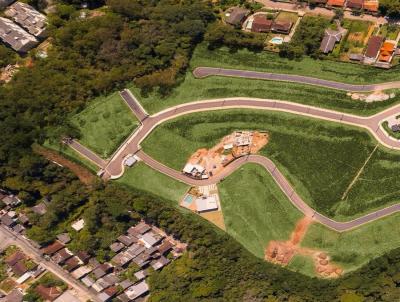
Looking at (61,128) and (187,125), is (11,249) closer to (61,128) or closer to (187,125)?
(61,128)

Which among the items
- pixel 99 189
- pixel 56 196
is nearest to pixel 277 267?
pixel 99 189

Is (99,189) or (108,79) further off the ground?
(108,79)

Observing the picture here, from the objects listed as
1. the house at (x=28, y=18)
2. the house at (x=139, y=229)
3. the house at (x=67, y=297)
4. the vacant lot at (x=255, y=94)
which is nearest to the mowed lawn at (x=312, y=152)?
the vacant lot at (x=255, y=94)

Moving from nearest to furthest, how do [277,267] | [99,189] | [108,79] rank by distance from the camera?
[277,267], [99,189], [108,79]

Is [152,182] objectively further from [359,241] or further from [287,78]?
[359,241]

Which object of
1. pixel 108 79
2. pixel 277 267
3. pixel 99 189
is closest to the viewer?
pixel 277 267

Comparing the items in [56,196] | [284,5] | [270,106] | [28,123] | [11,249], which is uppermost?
[284,5]

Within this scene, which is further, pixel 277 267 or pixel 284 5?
pixel 284 5

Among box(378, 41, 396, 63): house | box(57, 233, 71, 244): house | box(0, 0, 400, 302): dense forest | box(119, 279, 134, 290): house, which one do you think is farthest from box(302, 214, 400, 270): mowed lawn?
box(57, 233, 71, 244): house
